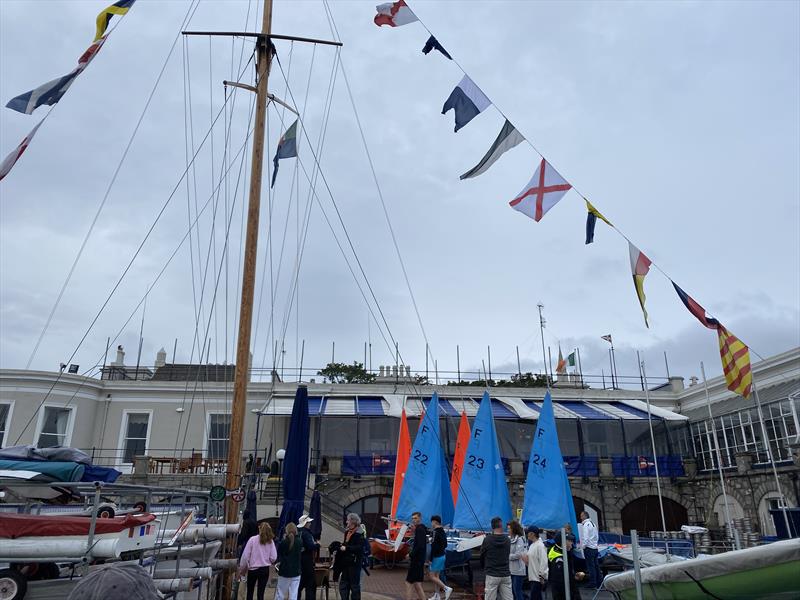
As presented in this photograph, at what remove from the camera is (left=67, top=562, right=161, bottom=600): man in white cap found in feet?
5.88

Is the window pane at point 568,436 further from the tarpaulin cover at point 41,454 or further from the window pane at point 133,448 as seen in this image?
the tarpaulin cover at point 41,454

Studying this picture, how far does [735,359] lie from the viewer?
12.0 metres

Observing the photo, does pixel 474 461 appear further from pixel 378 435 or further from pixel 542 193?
pixel 378 435

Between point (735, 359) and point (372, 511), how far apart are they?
1670cm

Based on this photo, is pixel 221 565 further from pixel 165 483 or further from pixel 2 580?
pixel 165 483

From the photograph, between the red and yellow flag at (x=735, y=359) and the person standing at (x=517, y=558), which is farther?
the red and yellow flag at (x=735, y=359)

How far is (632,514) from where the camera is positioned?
2666 cm

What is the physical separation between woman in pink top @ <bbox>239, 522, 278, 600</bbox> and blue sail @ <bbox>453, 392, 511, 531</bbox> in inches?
289

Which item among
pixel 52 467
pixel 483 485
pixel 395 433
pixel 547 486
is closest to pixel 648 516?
pixel 395 433

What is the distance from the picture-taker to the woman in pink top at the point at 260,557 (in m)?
9.38

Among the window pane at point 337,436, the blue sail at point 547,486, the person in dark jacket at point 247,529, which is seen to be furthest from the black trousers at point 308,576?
the window pane at point 337,436

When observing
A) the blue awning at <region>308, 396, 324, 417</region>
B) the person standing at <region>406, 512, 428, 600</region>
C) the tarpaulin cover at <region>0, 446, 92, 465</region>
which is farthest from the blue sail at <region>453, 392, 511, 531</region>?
the tarpaulin cover at <region>0, 446, 92, 465</region>

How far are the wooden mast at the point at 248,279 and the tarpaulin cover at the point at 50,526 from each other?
3.75 meters

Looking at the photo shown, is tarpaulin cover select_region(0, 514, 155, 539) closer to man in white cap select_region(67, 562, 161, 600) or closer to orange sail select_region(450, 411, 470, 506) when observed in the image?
man in white cap select_region(67, 562, 161, 600)
